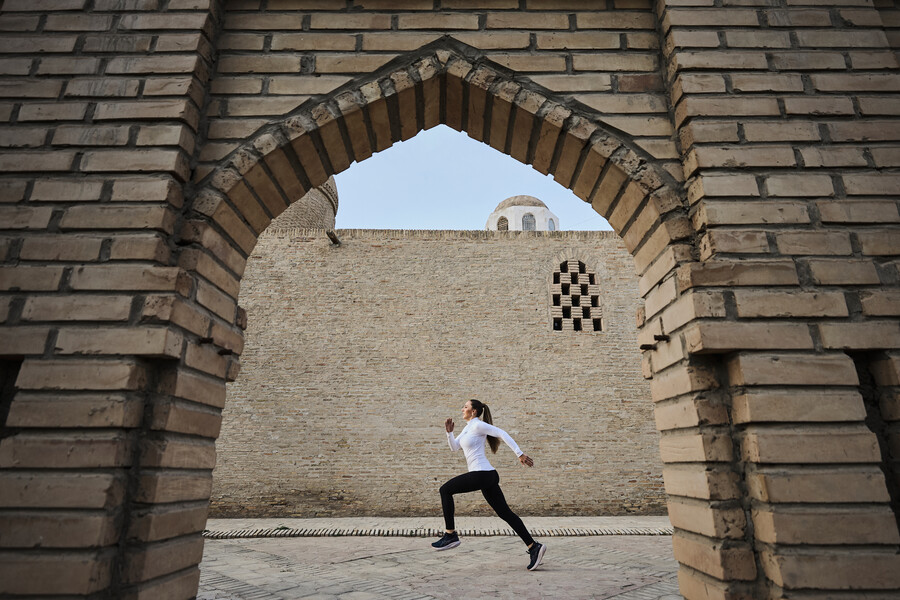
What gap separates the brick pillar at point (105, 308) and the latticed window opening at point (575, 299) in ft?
25.9

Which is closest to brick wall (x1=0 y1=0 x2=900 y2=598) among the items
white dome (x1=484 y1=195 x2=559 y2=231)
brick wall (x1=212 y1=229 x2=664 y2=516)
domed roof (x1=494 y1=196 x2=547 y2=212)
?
brick wall (x1=212 y1=229 x2=664 y2=516)

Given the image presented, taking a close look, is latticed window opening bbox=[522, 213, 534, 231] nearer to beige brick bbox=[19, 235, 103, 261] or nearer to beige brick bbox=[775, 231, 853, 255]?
beige brick bbox=[775, 231, 853, 255]

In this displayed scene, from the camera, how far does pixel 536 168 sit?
274cm

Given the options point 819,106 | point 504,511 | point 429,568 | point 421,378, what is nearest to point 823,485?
point 819,106

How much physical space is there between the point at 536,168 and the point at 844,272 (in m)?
1.50

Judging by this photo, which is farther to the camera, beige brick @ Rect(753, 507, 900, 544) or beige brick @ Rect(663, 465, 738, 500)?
beige brick @ Rect(663, 465, 738, 500)

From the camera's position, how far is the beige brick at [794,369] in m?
1.88

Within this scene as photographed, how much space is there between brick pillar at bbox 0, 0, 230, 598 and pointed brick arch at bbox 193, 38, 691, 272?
1.06 feet

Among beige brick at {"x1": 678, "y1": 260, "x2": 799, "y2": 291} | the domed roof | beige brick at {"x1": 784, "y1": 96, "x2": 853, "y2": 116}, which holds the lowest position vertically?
beige brick at {"x1": 678, "y1": 260, "x2": 799, "y2": 291}

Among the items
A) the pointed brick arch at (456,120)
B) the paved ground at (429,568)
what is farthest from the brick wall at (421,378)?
the pointed brick arch at (456,120)

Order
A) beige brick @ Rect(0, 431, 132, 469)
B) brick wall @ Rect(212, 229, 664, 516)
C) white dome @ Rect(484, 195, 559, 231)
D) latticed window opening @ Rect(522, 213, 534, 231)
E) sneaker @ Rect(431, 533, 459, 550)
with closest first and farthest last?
1. beige brick @ Rect(0, 431, 132, 469)
2. sneaker @ Rect(431, 533, 459, 550)
3. brick wall @ Rect(212, 229, 664, 516)
4. white dome @ Rect(484, 195, 559, 231)
5. latticed window opening @ Rect(522, 213, 534, 231)

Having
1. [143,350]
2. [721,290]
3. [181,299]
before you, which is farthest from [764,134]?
[143,350]

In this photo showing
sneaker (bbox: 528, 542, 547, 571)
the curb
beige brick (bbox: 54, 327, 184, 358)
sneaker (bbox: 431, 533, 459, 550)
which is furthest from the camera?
the curb

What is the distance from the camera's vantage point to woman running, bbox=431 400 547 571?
399cm
